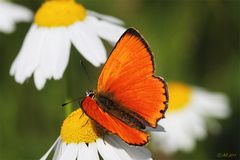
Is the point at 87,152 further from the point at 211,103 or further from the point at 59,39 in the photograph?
the point at 211,103

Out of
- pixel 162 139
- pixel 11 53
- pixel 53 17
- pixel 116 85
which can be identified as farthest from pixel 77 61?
pixel 116 85

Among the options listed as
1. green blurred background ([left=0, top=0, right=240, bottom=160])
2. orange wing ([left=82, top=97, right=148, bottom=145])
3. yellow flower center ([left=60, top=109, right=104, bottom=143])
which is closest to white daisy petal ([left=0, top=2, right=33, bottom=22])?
green blurred background ([left=0, top=0, right=240, bottom=160])

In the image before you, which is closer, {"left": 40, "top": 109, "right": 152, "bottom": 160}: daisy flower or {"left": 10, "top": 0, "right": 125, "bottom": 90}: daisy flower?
{"left": 40, "top": 109, "right": 152, "bottom": 160}: daisy flower

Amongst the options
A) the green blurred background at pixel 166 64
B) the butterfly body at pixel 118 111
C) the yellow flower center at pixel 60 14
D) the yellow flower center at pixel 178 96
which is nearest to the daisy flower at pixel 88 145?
the butterfly body at pixel 118 111

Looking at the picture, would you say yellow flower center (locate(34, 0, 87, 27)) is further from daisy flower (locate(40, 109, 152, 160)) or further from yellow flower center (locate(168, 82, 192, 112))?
yellow flower center (locate(168, 82, 192, 112))

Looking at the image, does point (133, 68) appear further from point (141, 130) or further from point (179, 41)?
point (179, 41)

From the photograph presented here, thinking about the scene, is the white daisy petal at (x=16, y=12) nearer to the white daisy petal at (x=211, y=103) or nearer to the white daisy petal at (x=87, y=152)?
the white daisy petal at (x=211, y=103)
